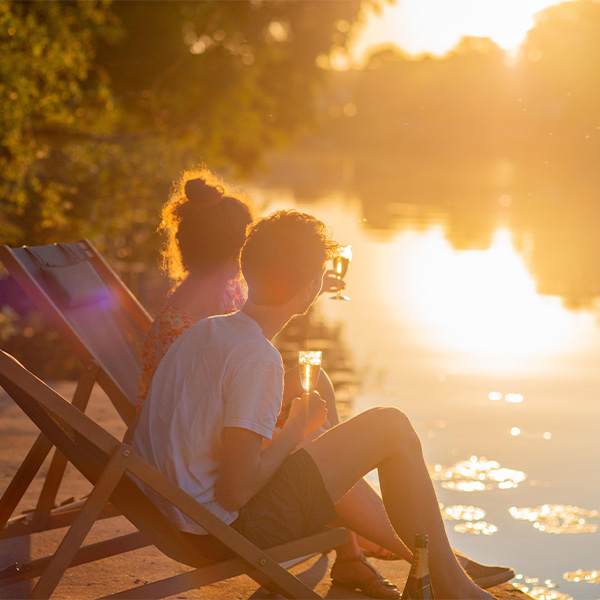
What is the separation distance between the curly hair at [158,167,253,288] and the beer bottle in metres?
1.28

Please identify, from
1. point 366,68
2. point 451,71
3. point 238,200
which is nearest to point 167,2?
point 238,200

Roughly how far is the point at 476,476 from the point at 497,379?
280 cm

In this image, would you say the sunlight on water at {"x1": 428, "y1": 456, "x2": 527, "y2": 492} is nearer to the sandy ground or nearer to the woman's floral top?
the sandy ground

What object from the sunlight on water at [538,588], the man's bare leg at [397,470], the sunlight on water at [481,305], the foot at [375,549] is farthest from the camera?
the sunlight on water at [481,305]

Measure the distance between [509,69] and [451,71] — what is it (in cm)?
1245

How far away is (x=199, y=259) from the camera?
377 cm

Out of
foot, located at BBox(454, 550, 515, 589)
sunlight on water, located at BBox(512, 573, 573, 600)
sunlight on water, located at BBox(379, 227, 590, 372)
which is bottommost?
foot, located at BBox(454, 550, 515, 589)

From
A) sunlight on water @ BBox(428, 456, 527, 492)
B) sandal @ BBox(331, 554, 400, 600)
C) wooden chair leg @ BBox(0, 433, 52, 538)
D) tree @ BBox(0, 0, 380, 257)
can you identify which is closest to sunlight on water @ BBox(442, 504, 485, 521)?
sunlight on water @ BBox(428, 456, 527, 492)

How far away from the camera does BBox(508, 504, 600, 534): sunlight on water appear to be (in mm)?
4732

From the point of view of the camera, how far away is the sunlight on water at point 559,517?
4732 millimetres

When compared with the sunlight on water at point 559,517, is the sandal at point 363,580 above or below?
below

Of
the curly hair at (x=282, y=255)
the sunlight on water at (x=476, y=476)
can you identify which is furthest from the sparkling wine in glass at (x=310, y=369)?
the sunlight on water at (x=476, y=476)

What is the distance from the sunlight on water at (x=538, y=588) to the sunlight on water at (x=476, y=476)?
1.19m

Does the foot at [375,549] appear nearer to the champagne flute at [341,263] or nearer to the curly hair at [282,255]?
the champagne flute at [341,263]
